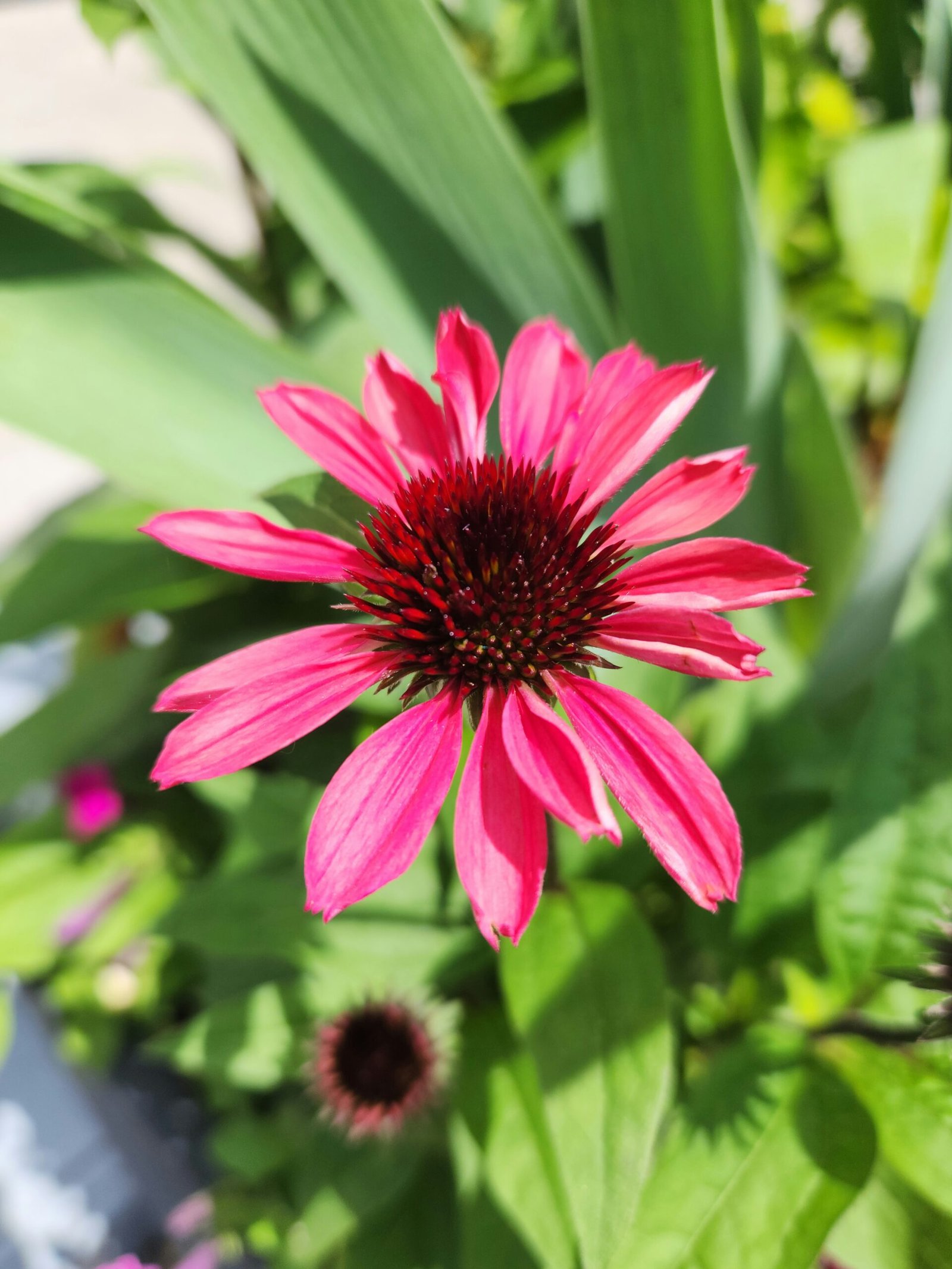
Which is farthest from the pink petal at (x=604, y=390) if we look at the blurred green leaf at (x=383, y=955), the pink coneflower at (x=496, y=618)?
the blurred green leaf at (x=383, y=955)

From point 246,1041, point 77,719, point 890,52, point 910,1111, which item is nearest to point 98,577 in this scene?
point 77,719

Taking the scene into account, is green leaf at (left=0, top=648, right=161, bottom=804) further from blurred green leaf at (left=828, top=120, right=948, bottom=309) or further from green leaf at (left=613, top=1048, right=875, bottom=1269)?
blurred green leaf at (left=828, top=120, right=948, bottom=309)

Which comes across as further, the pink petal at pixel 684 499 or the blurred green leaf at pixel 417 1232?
the blurred green leaf at pixel 417 1232

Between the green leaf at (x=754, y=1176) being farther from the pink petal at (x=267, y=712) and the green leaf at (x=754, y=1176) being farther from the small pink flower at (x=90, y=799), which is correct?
the small pink flower at (x=90, y=799)

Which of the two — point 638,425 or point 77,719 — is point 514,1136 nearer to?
point 638,425

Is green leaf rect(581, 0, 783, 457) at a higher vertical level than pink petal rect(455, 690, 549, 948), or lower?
higher

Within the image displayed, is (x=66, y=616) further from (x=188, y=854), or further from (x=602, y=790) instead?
(x=602, y=790)

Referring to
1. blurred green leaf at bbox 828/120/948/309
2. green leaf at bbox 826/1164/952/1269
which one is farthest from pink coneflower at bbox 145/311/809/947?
blurred green leaf at bbox 828/120/948/309
